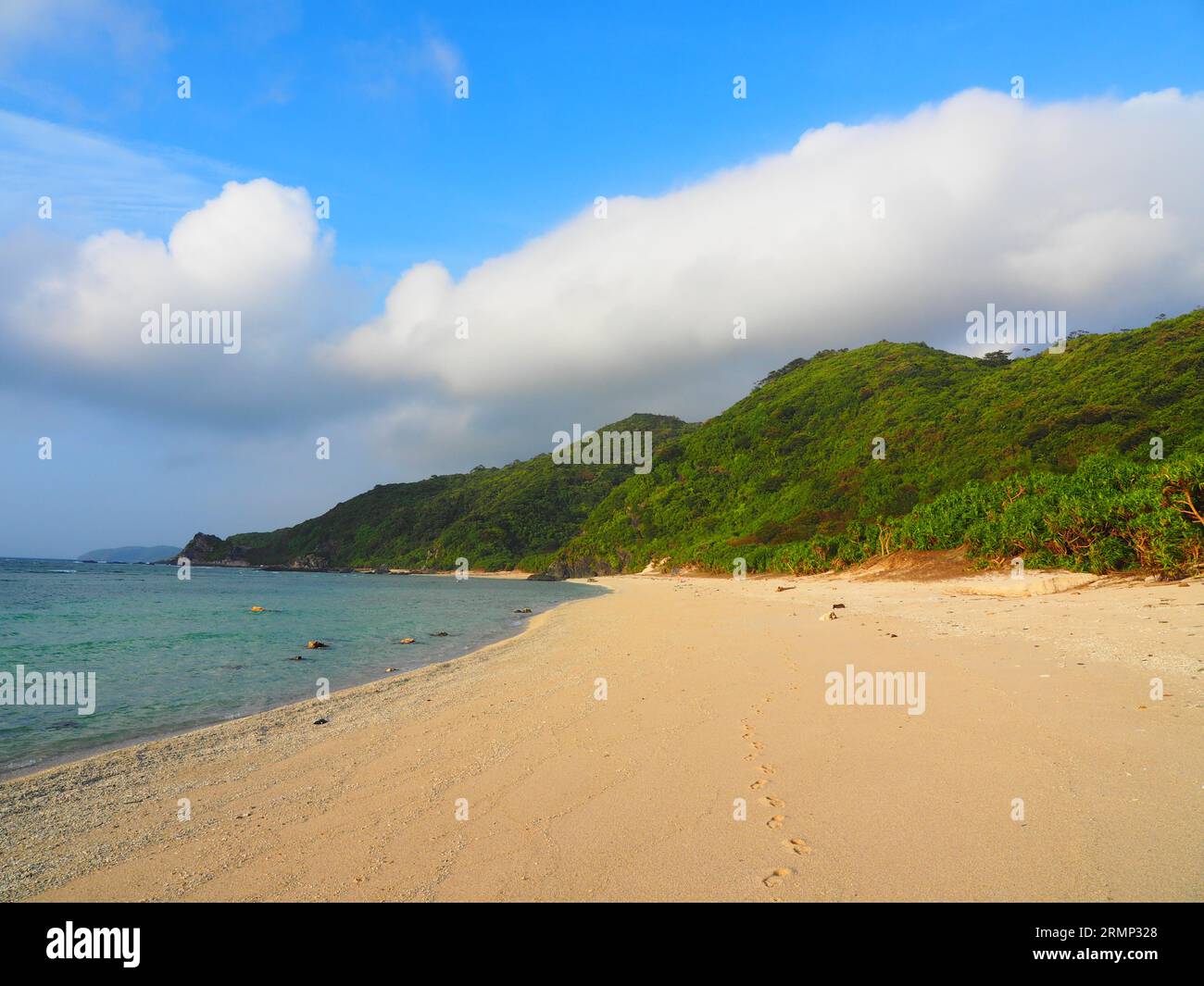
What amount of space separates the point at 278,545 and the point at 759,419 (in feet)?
502

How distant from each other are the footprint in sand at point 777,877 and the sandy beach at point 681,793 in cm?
3

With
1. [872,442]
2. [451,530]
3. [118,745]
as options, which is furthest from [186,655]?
[451,530]

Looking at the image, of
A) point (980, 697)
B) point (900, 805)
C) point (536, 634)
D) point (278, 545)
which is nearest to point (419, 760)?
point (900, 805)

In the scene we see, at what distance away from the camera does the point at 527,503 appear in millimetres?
174000

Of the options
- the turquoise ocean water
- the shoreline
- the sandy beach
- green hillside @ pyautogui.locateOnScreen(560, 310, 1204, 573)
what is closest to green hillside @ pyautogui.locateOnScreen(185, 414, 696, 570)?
green hillside @ pyautogui.locateOnScreen(560, 310, 1204, 573)

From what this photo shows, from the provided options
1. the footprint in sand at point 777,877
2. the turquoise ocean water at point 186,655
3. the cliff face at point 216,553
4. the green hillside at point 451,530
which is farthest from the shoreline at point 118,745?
the cliff face at point 216,553

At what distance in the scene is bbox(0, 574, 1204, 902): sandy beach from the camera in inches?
186

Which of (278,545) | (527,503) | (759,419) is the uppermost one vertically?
(759,419)

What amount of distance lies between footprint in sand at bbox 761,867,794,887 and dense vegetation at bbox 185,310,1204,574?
24.2 m

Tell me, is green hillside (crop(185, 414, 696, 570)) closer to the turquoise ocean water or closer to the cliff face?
the cliff face

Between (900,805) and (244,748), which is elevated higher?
(900,805)

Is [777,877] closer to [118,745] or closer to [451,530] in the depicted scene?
[118,745]

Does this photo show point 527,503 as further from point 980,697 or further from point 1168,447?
point 980,697

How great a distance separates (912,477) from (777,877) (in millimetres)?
70860
